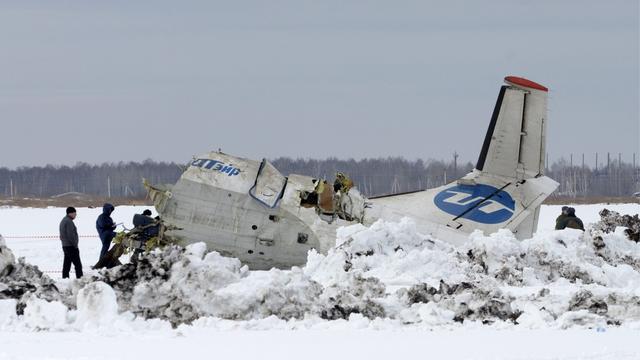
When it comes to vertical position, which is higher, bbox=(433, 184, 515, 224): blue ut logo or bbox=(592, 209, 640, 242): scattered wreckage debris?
bbox=(433, 184, 515, 224): blue ut logo

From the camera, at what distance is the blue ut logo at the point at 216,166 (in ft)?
69.4

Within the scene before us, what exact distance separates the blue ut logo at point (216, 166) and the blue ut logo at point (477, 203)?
14.7ft

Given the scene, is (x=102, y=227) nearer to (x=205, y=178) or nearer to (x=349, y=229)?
(x=205, y=178)

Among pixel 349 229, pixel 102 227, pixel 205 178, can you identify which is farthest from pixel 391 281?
pixel 102 227

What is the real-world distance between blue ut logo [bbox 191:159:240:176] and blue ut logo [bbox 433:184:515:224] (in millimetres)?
4468

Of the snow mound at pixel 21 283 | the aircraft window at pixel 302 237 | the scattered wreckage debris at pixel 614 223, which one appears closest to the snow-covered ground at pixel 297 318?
the snow mound at pixel 21 283

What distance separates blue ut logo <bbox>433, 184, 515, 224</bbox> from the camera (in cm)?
2212

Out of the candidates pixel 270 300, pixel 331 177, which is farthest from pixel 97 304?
pixel 331 177

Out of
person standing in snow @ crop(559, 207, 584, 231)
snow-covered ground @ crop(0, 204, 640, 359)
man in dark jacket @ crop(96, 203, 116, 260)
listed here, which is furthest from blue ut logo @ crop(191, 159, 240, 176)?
person standing in snow @ crop(559, 207, 584, 231)

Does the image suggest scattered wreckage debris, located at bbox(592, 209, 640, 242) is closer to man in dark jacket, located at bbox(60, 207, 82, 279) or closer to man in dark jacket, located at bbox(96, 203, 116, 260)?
man in dark jacket, located at bbox(96, 203, 116, 260)

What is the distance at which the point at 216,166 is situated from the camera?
21.2 m

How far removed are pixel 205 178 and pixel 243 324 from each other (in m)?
8.42

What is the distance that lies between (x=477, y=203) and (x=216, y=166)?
5756mm

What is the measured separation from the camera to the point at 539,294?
14.7 metres
